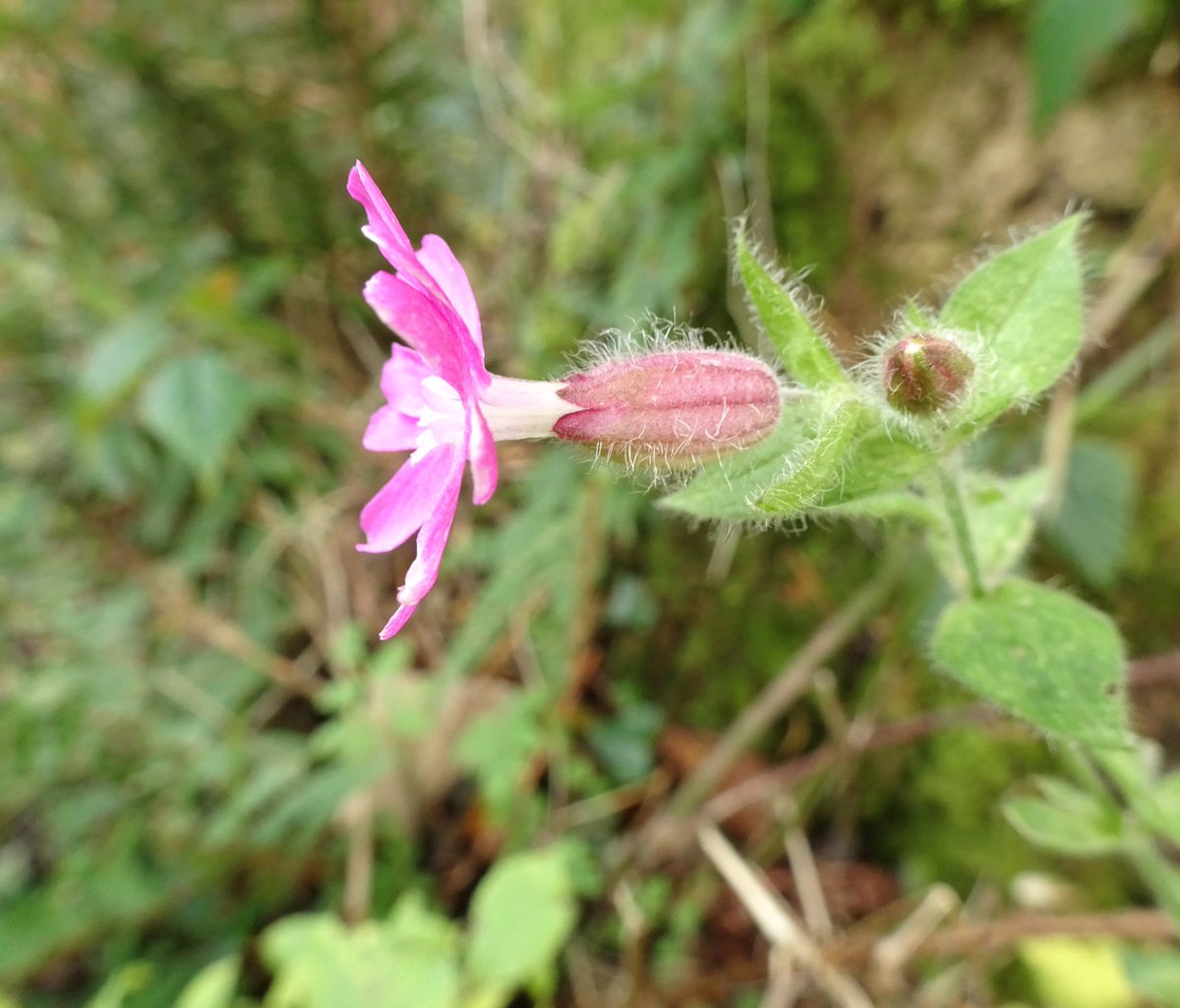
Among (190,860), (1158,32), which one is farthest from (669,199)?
(190,860)

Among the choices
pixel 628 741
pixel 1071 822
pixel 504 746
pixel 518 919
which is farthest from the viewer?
pixel 628 741

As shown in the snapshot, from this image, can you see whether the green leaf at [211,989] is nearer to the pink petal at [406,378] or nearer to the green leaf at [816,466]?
the pink petal at [406,378]

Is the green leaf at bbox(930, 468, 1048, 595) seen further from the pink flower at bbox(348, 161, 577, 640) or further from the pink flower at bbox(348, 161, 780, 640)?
the pink flower at bbox(348, 161, 577, 640)

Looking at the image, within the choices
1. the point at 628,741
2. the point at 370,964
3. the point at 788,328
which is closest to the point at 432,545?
the point at 788,328

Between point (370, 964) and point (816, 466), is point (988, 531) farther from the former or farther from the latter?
point (370, 964)

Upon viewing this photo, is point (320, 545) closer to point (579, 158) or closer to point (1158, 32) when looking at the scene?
point (579, 158)

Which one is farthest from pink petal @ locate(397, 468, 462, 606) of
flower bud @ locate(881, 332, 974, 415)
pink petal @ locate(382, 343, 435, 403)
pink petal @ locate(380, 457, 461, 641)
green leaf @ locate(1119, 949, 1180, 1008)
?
green leaf @ locate(1119, 949, 1180, 1008)
